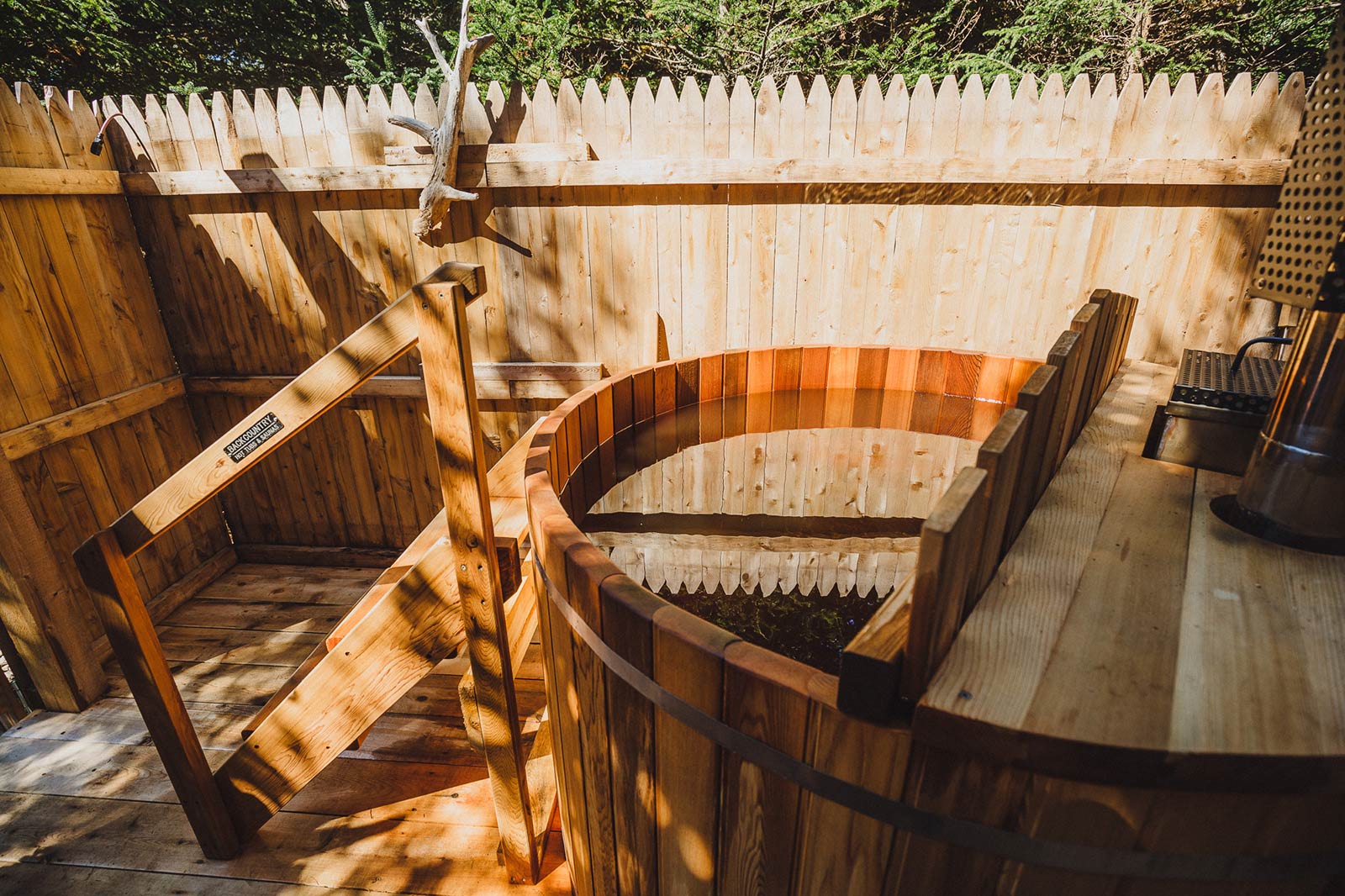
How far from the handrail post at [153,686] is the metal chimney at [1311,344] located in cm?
264

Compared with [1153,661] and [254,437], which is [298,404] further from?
[1153,661]

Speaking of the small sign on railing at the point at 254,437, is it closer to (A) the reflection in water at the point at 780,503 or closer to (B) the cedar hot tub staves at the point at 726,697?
(B) the cedar hot tub staves at the point at 726,697

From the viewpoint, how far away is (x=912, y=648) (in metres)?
0.74

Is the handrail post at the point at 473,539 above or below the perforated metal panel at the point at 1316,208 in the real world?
below

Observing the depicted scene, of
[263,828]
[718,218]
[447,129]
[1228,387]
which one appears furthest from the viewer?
[718,218]

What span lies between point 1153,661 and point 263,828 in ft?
9.43

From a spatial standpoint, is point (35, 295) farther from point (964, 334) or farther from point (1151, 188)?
point (1151, 188)

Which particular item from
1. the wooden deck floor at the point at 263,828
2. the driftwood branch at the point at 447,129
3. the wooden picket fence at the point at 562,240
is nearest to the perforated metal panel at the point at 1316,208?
the wooden picket fence at the point at 562,240

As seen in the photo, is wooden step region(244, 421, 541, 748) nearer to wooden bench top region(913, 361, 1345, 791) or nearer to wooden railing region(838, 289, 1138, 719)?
wooden railing region(838, 289, 1138, 719)

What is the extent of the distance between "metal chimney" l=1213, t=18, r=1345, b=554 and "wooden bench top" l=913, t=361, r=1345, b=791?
0.07 meters

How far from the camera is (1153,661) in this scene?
81 centimetres

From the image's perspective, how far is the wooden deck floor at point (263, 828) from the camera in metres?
2.14

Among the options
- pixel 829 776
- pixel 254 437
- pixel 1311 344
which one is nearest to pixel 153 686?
pixel 254 437

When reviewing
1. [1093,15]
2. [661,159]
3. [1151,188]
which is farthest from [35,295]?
[1093,15]
